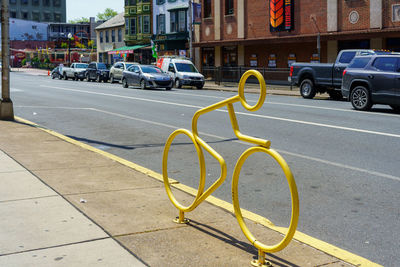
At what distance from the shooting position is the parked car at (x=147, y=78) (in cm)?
3044

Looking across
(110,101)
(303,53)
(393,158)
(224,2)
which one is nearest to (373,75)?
(393,158)

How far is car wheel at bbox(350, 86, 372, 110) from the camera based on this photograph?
56.2 feet

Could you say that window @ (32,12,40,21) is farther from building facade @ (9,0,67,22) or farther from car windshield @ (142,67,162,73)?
car windshield @ (142,67,162,73)

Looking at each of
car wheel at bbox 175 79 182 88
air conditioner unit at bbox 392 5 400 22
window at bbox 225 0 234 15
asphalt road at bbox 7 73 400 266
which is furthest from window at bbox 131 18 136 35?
asphalt road at bbox 7 73 400 266

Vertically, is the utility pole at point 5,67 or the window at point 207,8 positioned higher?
the window at point 207,8

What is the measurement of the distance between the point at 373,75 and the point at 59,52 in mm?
80294

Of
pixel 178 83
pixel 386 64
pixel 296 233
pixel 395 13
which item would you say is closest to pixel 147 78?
pixel 178 83

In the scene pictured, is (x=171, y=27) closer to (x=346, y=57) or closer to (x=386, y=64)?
(x=346, y=57)

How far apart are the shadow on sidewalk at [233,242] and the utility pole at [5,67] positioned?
33.6 feet

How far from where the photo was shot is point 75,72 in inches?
1828

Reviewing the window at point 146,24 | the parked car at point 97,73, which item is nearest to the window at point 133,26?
the window at point 146,24

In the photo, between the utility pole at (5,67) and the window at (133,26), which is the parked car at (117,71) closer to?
the window at (133,26)

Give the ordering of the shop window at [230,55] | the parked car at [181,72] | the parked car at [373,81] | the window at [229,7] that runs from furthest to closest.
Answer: the shop window at [230,55]
the window at [229,7]
the parked car at [181,72]
the parked car at [373,81]

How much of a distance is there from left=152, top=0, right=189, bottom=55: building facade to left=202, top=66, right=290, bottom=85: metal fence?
716 centimetres
